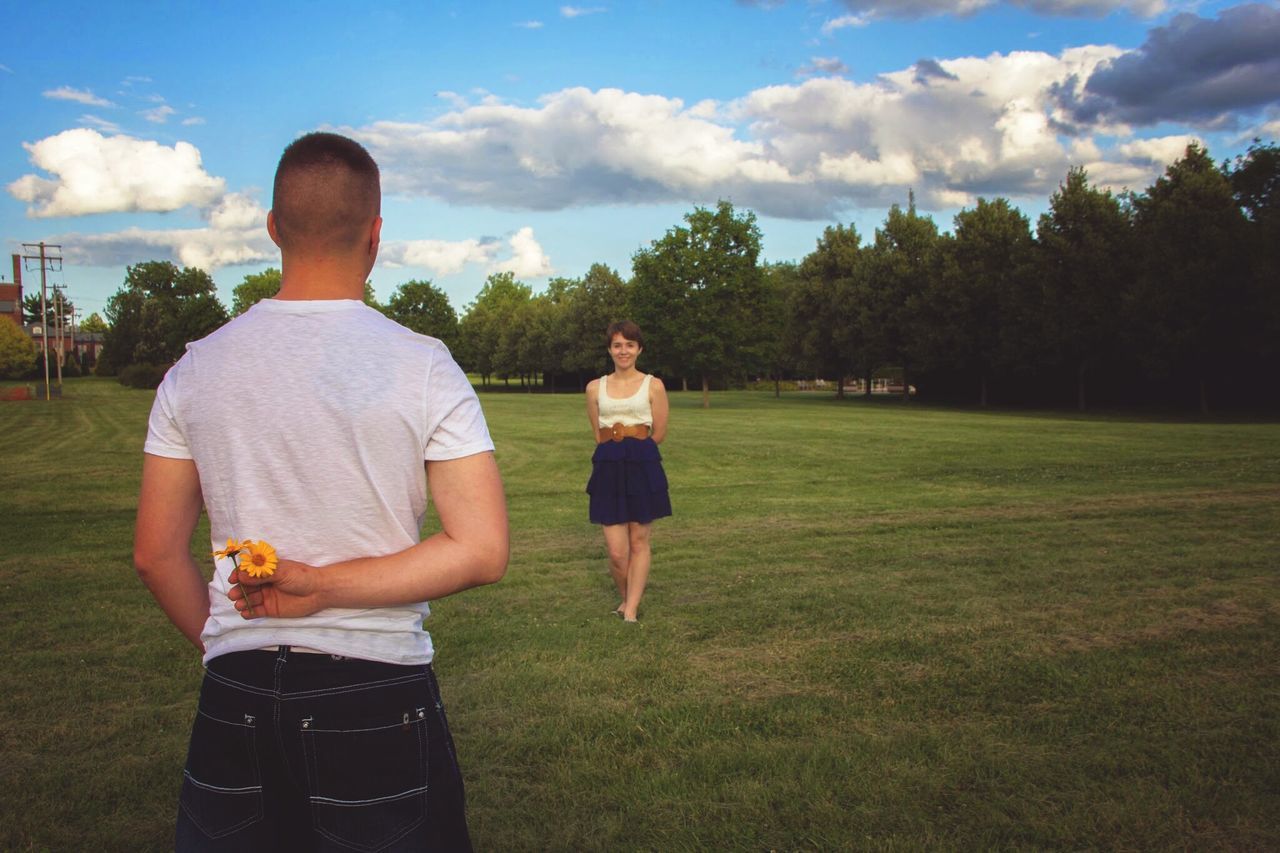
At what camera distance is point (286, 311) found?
1.92 m

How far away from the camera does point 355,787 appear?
1.85m

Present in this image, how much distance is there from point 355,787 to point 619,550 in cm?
561

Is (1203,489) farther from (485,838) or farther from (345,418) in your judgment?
(345,418)

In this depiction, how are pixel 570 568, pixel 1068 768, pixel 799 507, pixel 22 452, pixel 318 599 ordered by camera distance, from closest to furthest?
pixel 318 599 < pixel 1068 768 < pixel 570 568 < pixel 799 507 < pixel 22 452

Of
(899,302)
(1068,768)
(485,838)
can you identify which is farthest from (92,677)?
(899,302)

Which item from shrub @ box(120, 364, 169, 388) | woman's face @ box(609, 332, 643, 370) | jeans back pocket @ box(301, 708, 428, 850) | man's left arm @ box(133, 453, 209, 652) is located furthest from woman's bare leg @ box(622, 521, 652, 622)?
shrub @ box(120, 364, 169, 388)

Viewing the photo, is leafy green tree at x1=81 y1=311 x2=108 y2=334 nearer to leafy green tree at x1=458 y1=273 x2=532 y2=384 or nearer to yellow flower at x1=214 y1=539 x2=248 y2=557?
leafy green tree at x1=458 y1=273 x2=532 y2=384

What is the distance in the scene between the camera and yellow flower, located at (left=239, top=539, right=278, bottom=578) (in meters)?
1.74

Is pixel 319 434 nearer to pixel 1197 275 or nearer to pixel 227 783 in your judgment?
pixel 227 783

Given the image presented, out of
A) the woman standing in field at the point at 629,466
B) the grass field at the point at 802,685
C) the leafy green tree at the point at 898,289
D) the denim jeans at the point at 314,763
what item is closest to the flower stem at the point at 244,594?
the denim jeans at the point at 314,763

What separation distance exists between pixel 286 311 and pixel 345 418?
0.95 feet

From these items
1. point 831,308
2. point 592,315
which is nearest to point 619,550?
point 831,308

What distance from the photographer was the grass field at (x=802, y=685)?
13.3 ft

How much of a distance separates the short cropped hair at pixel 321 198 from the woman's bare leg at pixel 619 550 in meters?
5.44
